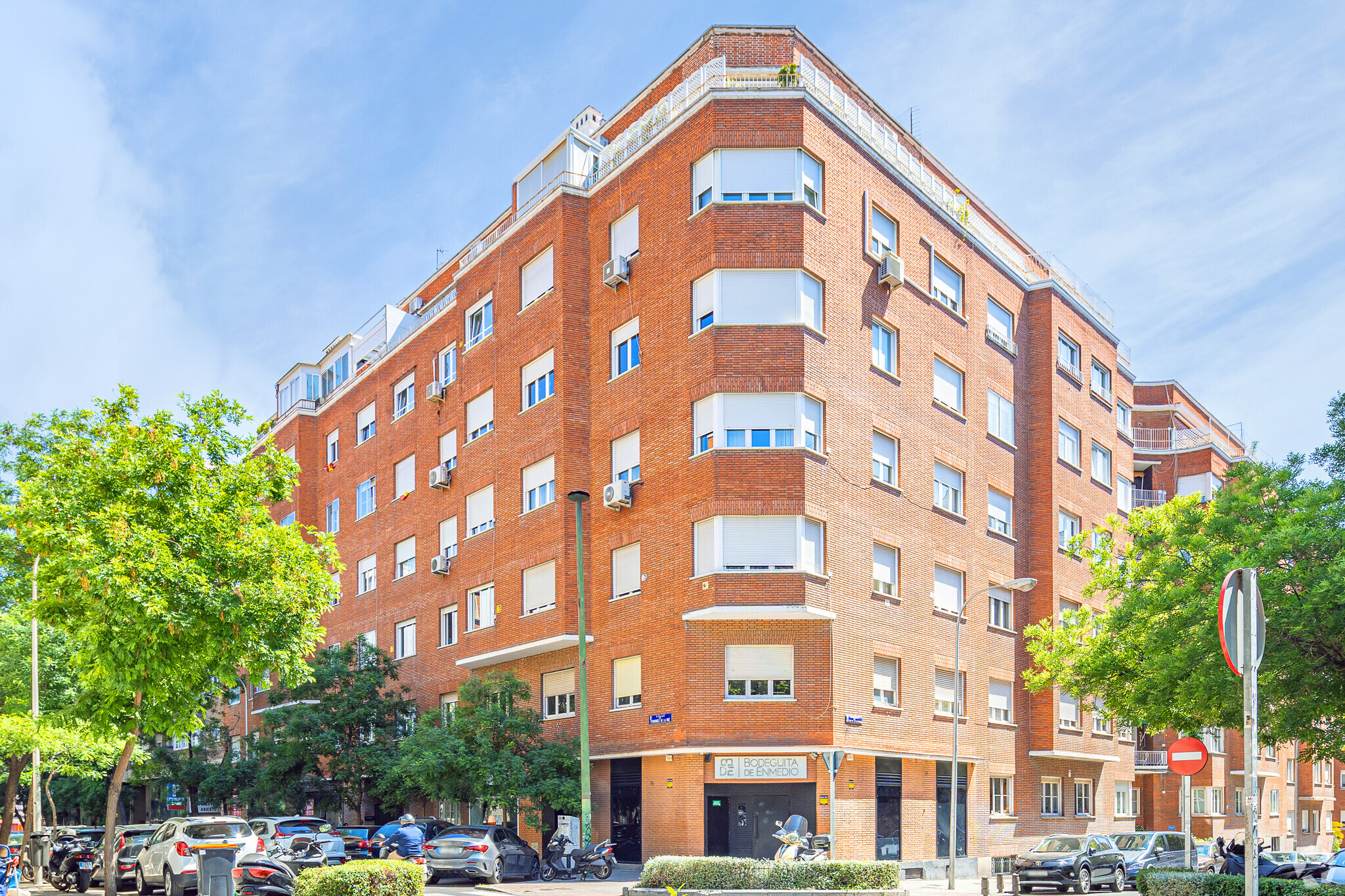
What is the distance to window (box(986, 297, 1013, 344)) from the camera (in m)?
40.5

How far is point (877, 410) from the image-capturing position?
3359 centimetres

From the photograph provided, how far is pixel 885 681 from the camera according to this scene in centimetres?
3244

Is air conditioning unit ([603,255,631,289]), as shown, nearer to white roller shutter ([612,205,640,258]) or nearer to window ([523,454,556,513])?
white roller shutter ([612,205,640,258])

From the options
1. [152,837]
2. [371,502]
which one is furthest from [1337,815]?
[152,837]

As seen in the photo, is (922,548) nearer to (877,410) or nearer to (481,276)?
(877,410)

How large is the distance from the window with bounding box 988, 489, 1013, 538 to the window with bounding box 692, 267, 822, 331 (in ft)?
37.5

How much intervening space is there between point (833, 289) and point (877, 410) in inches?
145

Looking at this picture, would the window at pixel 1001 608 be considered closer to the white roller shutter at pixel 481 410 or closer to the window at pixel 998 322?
the window at pixel 998 322

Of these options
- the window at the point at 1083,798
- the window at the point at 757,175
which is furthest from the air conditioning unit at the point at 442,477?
the window at the point at 1083,798

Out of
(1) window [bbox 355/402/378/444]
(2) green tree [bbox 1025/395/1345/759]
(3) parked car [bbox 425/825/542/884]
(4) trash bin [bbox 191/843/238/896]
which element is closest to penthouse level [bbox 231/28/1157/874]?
(3) parked car [bbox 425/825/542/884]

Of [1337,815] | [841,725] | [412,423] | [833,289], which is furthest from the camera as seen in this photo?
[1337,815]

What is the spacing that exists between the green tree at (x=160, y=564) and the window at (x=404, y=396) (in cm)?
2189

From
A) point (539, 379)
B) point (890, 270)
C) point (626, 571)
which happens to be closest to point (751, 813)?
point (626, 571)

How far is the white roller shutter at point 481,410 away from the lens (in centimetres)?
4009
